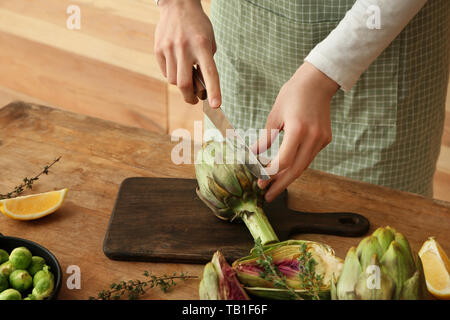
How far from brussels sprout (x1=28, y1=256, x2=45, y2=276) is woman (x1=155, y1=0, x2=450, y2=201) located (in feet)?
1.27

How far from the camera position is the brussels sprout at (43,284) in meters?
0.81

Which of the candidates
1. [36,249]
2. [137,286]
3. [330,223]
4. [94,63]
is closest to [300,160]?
[330,223]

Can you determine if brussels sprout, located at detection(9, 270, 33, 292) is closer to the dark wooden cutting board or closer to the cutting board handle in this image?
the dark wooden cutting board

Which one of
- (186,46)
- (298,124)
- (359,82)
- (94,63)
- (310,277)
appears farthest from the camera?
(94,63)

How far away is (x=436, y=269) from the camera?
0.87 m

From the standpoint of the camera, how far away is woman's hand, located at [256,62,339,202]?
0.96m

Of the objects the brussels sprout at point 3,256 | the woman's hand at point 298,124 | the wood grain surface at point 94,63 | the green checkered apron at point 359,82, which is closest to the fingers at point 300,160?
the woman's hand at point 298,124

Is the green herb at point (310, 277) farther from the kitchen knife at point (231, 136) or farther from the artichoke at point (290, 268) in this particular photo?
the kitchen knife at point (231, 136)

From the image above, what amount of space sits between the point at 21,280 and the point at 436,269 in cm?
62

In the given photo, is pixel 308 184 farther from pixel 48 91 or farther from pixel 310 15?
pixel 48 91

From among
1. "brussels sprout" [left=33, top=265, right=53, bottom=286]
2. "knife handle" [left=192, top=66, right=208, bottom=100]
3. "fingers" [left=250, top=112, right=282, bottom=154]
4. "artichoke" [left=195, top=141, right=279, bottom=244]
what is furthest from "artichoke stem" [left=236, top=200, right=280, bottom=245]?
"brussels sprout" [left=33, top=265, right=53, bottom=286]

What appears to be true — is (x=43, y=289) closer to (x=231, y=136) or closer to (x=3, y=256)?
(x=3, y=256)

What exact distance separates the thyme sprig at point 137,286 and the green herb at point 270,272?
132 mm

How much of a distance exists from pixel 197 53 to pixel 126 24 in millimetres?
1383
